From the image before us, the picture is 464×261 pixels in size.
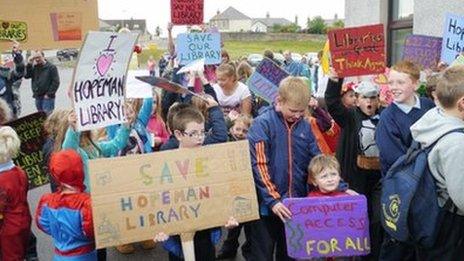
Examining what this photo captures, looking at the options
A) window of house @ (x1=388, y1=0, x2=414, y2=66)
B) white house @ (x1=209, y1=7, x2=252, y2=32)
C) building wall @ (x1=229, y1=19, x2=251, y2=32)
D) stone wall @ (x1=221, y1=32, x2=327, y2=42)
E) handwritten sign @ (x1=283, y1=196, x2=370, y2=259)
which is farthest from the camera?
building wall @ (x1=229, y1=19, x2=251, y2=32)

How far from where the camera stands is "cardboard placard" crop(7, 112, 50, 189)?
14.8 feet

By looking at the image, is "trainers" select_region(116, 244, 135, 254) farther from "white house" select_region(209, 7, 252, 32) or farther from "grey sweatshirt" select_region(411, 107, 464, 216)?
"white house" select_region(209, 7, 252, 32)

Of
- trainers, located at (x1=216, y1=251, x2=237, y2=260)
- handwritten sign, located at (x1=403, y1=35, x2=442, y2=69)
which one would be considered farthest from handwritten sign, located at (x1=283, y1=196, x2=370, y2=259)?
handwritten sign, located at (x1=403, y1=35, x2=442, y2=69)

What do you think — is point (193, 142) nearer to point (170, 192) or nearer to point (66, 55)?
point (170, 192)

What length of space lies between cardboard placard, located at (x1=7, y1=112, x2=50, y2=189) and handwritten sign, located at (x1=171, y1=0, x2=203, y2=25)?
356 cm

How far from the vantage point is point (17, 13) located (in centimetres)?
523

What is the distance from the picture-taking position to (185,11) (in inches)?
310

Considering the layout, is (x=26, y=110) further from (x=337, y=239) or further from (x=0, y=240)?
(x=337, y=239)

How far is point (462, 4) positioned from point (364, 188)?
468 centimetres

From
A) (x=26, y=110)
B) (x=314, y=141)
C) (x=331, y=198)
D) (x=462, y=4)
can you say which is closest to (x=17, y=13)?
(x=314, y=141)

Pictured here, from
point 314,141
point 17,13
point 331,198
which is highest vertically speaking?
point 17,13

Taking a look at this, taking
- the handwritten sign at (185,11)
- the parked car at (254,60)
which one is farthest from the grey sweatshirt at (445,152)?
the parked car at (254,60)

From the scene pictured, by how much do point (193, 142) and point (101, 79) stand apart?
80cm

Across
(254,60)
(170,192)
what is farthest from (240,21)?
(170,192)
